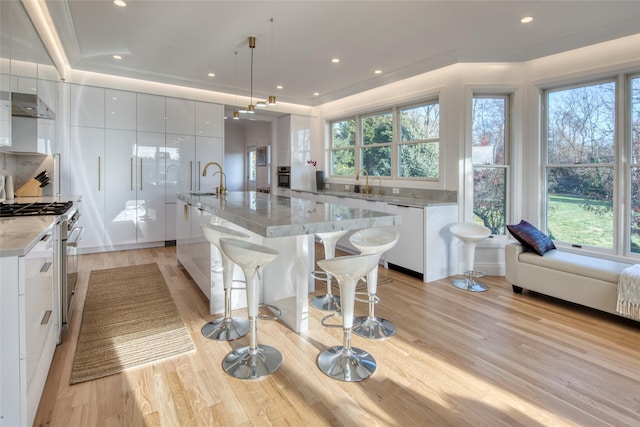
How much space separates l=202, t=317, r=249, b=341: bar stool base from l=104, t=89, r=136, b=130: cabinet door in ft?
12.3

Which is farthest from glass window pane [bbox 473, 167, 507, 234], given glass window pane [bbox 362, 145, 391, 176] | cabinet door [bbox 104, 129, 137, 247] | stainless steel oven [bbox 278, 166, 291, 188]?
cabinet door [bbox 104, 129, 137, 247]

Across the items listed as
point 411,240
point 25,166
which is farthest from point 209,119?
point 411,240

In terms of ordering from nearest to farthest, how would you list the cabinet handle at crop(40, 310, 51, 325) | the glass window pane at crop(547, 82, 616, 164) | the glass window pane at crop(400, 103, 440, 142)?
the cabinet handle at crop(40, 310, 51, 325) → the glass window pane at crop(547, 82, 616, 164) → the glass window pane at crop(400, 103, 440, 142)

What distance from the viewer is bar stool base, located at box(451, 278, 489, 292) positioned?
12.2ft

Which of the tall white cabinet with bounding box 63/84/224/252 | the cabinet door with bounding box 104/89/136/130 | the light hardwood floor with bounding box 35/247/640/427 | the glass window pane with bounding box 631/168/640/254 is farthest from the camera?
the cabinet door with bounding box 104/89/136/130

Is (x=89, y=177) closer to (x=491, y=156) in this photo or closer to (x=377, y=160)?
(x=377, y=160)

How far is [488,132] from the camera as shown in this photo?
4.30 meters

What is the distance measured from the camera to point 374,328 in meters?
2.69

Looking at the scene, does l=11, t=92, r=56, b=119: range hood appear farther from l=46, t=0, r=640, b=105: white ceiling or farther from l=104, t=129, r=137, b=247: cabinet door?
l=104, t=129, r=137, b=247: cabinet door

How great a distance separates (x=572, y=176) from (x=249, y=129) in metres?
7.59

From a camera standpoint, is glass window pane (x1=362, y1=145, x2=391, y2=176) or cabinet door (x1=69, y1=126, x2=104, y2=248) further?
glass window pane (x1=362, y1=145, x2=391, y2=176)

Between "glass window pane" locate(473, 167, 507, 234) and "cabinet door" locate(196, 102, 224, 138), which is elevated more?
"cabinet door" locate(196, 102, 224, 138)

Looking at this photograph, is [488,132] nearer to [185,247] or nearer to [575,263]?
[575,263]

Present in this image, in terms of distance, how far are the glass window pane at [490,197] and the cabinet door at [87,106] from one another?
5236 mm
